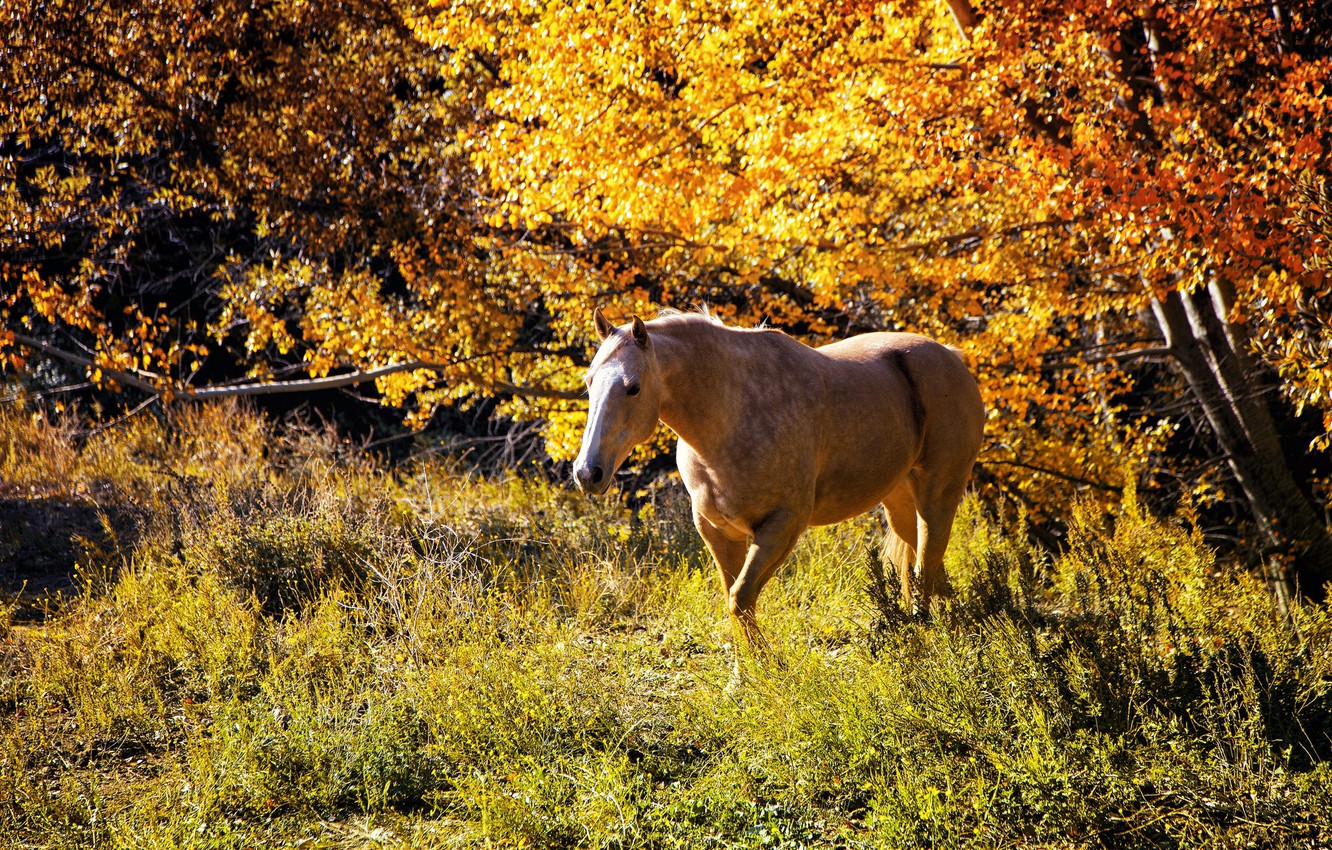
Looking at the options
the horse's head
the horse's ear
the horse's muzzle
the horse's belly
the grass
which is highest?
the horse's ear

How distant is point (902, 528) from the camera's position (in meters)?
5.26

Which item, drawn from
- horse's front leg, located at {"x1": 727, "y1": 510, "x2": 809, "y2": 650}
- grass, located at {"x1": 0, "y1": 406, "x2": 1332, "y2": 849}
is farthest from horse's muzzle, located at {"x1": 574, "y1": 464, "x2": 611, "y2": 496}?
grass, located at {"x1": 0, "y1": 406, "x2": 1332, "y2": 849}

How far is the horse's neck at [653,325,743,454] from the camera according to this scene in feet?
12.9

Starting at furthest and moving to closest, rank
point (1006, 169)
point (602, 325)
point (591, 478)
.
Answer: point (1006, 169) → point (602, 325) → point (591, 478)

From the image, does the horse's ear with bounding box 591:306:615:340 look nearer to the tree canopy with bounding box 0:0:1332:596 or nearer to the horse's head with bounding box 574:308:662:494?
the horse's head with bounding box 574:308:662:494

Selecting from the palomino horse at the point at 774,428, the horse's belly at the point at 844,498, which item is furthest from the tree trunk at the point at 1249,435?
the horse's belly at the point at 844,498

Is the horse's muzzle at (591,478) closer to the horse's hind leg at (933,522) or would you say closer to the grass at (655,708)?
the grass at (655,708)

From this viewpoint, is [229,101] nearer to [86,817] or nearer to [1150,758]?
[86,817]

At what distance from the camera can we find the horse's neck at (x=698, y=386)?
12.9ft

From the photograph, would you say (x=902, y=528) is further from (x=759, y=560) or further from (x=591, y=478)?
(x=591, y=478)

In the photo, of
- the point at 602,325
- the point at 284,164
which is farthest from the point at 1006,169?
the point at 284,164

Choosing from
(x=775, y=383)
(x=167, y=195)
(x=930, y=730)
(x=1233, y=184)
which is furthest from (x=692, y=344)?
(x=167, y=195)

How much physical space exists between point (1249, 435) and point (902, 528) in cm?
286

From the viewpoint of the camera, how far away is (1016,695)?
375 centimetres
